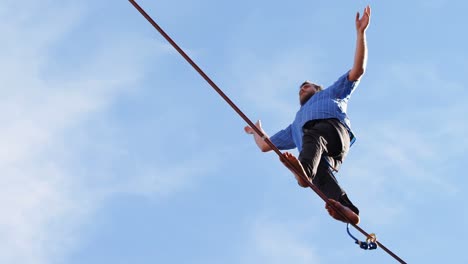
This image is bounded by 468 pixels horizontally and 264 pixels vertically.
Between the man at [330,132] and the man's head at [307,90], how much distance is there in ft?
0.56

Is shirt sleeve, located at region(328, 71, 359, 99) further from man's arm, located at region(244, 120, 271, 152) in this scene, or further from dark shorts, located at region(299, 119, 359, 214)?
man's arm, located at region(244, 120, 271, 152)

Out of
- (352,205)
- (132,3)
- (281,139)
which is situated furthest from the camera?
(281,139)

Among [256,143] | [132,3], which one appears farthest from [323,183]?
[132,3]

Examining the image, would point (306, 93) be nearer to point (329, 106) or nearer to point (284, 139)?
point (284, 139)

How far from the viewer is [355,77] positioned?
36.5 feet

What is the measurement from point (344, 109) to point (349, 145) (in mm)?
380

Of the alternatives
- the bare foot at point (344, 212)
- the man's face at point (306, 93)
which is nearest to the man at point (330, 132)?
the bare foot at point (344, 212)

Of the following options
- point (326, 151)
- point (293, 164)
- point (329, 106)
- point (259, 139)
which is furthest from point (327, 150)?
point (259, 139)

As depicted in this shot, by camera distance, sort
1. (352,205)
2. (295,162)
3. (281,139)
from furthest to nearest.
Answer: (281,139) < (352,205) < (295,162)

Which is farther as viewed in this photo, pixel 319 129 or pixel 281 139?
pixel 281 139

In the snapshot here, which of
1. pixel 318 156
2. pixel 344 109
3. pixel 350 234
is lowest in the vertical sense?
pixel 350 234

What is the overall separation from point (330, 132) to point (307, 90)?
3.23 ft

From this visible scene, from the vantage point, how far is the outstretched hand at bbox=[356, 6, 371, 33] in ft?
35.2

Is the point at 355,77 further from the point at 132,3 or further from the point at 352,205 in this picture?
the point at 132,3
